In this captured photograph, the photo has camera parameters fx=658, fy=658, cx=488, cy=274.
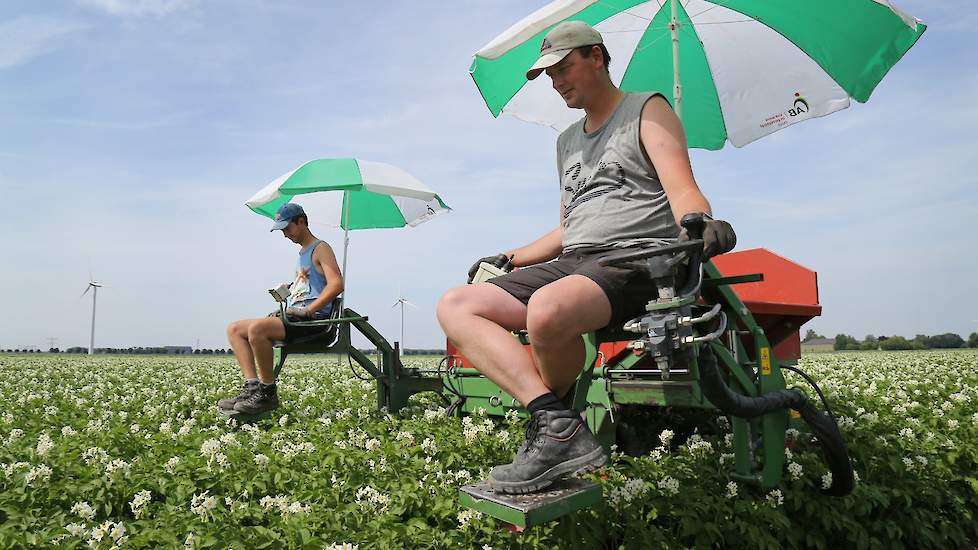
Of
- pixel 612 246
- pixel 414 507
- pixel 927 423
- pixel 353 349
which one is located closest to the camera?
pixel 612 246

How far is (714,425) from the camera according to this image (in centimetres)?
566

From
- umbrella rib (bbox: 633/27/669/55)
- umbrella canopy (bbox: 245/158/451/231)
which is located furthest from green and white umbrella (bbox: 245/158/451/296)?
umbrella rib (bbox: 633/27/669/55)

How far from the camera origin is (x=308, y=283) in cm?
672

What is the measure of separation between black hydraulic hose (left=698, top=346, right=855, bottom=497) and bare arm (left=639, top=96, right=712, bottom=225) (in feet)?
2.25

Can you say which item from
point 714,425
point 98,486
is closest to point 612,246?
point 98,486

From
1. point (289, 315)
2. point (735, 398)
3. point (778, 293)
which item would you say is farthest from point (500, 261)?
point (289, 315)

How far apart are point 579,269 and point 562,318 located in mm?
294

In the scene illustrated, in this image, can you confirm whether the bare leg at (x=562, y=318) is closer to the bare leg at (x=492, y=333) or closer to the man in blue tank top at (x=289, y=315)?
the bare leg at (x=492, y=333)

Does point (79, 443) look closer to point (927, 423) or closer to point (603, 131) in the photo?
point (603, 131)

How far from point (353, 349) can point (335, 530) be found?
12.4 ft

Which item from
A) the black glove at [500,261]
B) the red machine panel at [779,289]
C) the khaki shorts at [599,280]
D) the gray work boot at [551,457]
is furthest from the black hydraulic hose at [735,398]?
the red machine panel at [779,289]

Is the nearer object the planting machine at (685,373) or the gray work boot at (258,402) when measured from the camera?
the planting machine at (685,373)

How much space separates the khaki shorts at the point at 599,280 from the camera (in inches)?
103

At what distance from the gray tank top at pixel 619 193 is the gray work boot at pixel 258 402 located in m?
4.25
